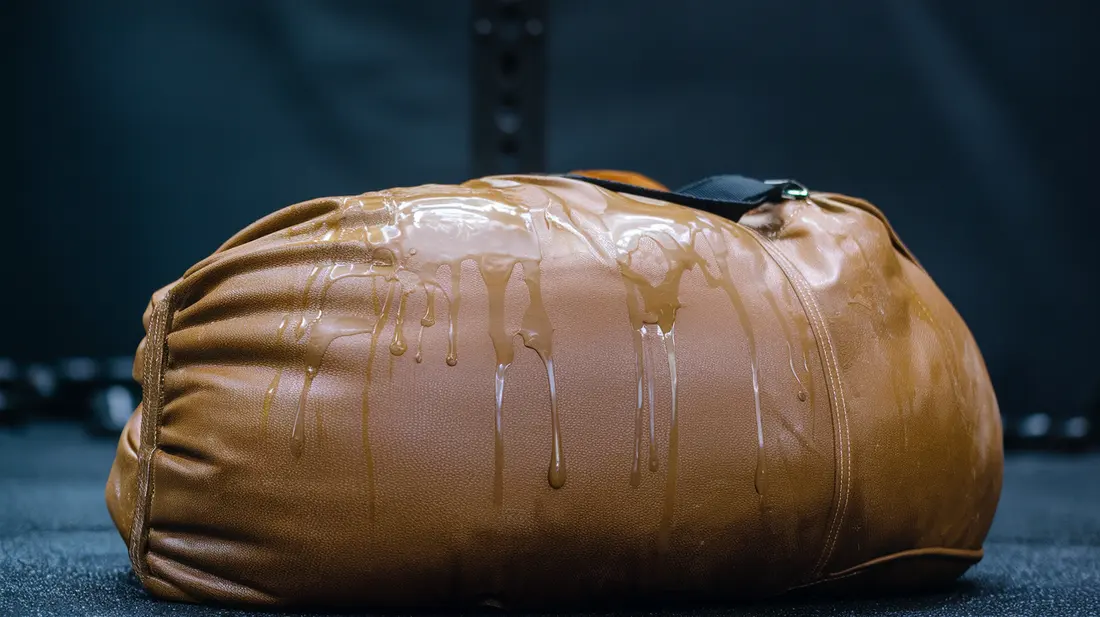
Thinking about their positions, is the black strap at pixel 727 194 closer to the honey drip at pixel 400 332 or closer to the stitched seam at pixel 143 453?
the honey drip at pixel 400 332

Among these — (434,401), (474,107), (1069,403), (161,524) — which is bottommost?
(1069,403)

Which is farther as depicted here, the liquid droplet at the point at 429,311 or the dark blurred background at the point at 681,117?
the dark blurred background at the point at 681,117

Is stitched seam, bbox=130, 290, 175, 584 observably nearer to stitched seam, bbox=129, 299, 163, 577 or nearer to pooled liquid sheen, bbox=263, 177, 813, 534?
stitched seam, bbox=129, 299, 163, 577

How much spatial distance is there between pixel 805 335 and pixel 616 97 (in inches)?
67.0

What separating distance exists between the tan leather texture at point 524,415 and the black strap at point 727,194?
0.19 ft

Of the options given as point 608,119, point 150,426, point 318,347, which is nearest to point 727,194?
point 318,347

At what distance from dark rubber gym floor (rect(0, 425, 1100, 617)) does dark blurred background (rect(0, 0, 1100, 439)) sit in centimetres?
61

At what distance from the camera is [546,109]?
2348 millimetres

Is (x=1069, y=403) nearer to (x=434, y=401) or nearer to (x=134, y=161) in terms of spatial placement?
(x=434, y=401)

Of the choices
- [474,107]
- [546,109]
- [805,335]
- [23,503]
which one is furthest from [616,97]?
[805,335]

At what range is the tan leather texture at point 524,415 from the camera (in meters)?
0.71

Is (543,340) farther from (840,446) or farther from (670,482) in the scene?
(840,446)

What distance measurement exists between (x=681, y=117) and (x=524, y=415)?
1.81 meters

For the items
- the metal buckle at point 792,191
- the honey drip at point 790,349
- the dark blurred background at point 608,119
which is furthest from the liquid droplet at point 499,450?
the dark blurred background at point 608,119
